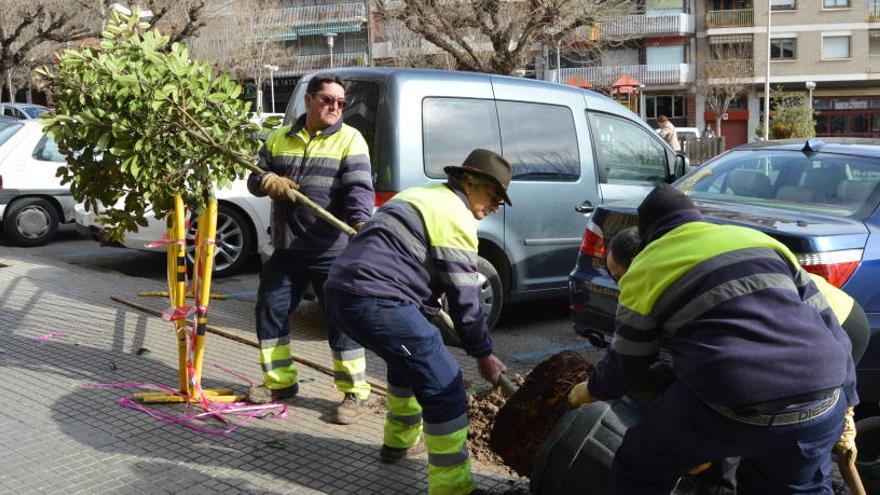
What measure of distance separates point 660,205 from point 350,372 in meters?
2.65

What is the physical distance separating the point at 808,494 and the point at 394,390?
2.12 m

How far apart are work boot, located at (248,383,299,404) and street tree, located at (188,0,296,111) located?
102 ft

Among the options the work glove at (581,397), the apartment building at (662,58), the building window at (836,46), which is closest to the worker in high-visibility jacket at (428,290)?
Result: the work glove at (581,397)

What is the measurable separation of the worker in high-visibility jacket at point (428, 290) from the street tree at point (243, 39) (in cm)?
3249

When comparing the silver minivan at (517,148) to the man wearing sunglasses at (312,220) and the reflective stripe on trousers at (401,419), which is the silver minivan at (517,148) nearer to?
the man wearing sunglasses at (312,220)

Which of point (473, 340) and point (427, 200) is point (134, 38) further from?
point (473, 340)

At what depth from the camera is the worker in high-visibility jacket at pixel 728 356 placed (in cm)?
270

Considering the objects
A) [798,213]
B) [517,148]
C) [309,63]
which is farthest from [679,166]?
[309,63]

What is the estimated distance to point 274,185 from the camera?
5059 millimetres

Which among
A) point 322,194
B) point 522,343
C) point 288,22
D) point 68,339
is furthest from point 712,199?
point 288,22

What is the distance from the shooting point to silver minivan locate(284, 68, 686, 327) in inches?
266

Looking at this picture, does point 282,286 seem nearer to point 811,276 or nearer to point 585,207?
point 585,207

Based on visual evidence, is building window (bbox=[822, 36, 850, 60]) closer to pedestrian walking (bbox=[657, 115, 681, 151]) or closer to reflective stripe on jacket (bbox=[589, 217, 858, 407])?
pedestrian walking (bbox=[657, 115, 681, 151])

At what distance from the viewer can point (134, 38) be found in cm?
500
